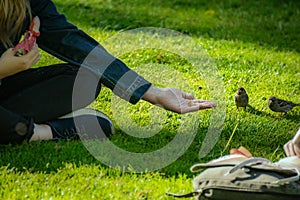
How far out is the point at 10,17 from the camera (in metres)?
3.95

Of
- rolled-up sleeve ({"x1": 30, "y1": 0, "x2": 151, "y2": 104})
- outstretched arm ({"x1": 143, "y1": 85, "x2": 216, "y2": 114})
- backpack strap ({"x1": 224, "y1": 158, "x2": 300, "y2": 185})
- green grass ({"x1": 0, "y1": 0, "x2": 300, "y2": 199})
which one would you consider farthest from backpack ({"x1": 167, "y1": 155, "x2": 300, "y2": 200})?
rolled-up sleeve ({"x1": 30, "y1": 0, "x2": 151, "y2": 104})

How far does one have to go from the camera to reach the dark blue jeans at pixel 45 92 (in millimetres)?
4074

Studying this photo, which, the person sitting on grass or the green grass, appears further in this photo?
the person sitting on grass

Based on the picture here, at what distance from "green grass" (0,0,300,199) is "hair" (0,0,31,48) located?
2.01 ft

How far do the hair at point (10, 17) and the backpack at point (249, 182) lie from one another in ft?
4.85

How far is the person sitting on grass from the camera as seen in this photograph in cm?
394

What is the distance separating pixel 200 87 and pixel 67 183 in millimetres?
1978

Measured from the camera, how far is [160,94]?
402 centimetres

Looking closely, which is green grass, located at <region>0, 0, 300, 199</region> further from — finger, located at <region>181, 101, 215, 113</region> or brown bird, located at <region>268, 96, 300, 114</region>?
finger, located at <region>181, 101, 215, 113</region>

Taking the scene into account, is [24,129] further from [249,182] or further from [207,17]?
[207,17]

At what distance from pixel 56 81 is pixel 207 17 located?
3795 mm

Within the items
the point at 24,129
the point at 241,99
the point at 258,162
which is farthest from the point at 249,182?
the point at 241,99

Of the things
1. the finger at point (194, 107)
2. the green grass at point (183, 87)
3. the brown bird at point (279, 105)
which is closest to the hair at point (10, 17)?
the green grass at point (183, 87)

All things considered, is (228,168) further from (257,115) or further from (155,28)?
(155,28)
